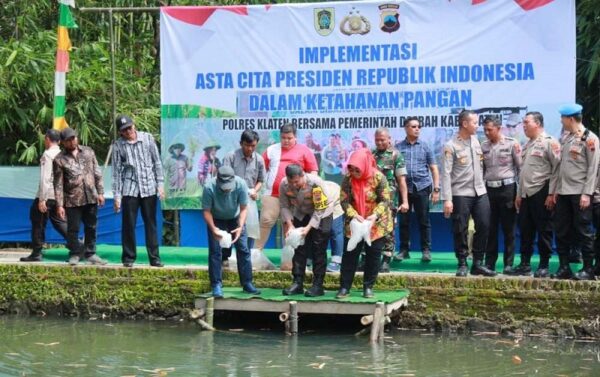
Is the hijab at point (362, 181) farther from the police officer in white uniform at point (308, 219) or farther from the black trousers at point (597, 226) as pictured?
the black trousers at point (597, 226)

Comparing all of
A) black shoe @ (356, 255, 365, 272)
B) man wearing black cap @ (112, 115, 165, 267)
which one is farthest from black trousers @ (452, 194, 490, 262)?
man wearing black cap @ (112, 115, 165, 267)

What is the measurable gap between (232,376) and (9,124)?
679 centimetres

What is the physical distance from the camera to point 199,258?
11.1 metres

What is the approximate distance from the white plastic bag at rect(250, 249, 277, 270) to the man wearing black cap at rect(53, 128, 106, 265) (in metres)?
1.66

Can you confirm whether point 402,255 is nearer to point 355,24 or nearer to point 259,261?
point 259,261

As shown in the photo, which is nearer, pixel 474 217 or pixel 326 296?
pixel 326 296

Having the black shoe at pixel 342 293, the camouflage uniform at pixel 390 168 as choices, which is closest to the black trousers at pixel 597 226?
the camouflage uniform at pixel 390 168

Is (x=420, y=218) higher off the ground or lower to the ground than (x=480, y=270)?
higher

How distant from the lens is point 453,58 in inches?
422

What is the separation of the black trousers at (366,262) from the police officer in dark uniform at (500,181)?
1262mm

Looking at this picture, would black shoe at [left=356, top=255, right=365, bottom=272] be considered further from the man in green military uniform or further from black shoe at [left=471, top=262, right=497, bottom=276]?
black shoe at [left=471, top=262, right=497, bottom=276]

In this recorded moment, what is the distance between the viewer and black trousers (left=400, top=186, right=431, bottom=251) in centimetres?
1041

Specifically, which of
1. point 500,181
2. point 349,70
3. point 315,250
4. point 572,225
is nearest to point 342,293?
point 315,250

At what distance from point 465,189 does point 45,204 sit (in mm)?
4310
